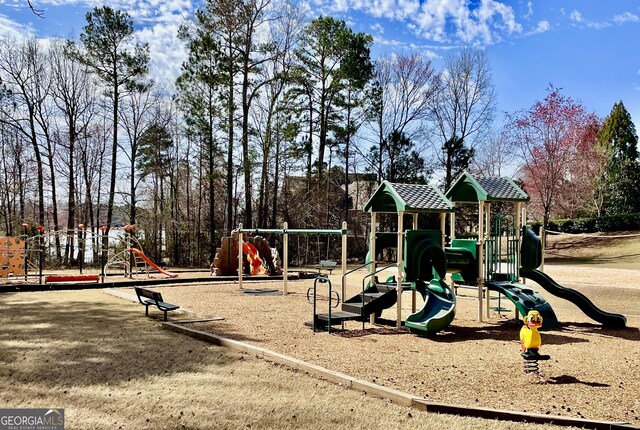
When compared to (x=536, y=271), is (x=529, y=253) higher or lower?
higher

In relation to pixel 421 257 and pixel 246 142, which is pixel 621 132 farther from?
pixel 421 257

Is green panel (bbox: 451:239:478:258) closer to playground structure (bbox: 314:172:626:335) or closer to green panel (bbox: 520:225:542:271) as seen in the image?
playground structure (bbox: 314:172:626:335)

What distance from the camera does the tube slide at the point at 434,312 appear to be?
840 cm

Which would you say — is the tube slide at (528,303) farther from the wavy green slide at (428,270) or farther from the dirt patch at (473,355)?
the wavy green slide at (428,270)

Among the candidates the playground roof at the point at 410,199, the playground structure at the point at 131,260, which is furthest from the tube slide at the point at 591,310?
the playground structure at the point at 131,260

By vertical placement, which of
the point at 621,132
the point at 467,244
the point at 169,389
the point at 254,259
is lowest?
the point at 169,389

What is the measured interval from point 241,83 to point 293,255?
1098cm

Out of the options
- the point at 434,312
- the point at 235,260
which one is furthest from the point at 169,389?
the point at 235,260

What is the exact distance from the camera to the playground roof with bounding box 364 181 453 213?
30.2ft

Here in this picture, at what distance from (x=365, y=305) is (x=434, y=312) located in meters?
1.22

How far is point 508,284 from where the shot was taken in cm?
966

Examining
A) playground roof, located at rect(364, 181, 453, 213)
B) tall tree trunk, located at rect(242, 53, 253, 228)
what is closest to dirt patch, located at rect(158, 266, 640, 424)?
playground roof, located at rect(364, 181, 453, 213)

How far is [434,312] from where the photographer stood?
28.5 ft

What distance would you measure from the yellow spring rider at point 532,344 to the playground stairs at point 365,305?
339 centimetres
